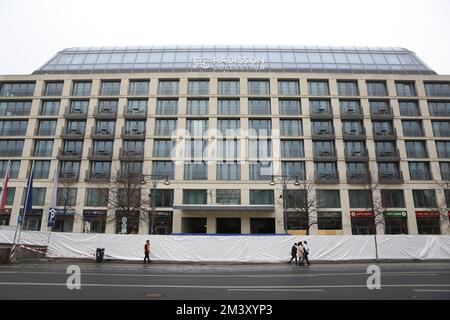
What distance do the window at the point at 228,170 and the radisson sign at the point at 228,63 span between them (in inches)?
651

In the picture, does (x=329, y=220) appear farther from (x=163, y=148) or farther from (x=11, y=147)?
(x=11, y=147)

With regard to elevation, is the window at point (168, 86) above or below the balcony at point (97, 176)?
above

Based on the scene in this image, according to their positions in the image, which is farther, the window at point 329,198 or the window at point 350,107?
the window at point 350,107

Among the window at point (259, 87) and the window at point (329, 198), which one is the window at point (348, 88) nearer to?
the window at point (259, 87)

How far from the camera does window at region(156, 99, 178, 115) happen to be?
44594 millimetres

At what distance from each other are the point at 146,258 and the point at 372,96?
132ft

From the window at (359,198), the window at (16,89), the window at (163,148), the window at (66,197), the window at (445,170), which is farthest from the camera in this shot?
the window at (16,89)

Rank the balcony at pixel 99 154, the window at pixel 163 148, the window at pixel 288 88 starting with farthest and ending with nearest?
the window at pixel 288 88 → the window at pixel 163 148 → the balcony at pixel 99 154

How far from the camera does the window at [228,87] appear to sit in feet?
150

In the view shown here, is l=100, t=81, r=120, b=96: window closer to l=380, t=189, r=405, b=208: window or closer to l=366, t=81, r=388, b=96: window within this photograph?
l=366, t=81, r=388, b=96: window

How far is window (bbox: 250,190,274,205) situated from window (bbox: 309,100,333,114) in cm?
1426

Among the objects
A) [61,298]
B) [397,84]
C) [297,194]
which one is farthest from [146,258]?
[397,84]

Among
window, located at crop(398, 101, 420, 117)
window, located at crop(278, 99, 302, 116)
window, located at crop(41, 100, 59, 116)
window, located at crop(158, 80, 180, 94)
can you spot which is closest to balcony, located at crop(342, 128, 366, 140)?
window, located at crop(398, 101, 420, 117)

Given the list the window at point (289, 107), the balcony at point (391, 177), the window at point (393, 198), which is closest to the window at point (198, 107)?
the window at point (289, 107)
